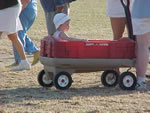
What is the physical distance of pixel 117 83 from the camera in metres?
8.01

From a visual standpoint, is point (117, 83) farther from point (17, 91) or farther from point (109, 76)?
point (17, 91)

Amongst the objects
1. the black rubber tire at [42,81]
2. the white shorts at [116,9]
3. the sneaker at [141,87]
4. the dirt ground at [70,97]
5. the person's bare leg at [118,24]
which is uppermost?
the white shorts at [116,9]

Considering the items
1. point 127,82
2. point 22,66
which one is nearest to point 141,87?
point 127,82

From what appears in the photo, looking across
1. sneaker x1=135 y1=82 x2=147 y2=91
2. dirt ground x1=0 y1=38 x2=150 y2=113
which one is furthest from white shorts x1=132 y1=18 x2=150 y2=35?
dirt ground x1=0 y1=38 x2=150 y2=113

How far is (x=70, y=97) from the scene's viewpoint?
7215mm

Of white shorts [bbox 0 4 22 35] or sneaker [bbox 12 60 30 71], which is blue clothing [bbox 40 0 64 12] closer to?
white shorts [bbox 0 4 22 35]

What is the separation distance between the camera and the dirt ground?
21.4 ft

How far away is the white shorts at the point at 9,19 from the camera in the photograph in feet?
29.4

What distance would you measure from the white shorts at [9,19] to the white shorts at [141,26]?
210cm

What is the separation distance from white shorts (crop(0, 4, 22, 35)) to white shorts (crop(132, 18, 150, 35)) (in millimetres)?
2096

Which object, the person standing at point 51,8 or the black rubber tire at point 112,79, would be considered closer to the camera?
the black rubber tire at point 112,79

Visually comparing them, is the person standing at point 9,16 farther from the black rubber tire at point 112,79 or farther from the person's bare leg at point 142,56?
the person's bare leg at point 142,56

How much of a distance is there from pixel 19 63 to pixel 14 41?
56cm

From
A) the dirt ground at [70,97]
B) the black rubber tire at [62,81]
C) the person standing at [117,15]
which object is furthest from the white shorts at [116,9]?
the black rubber tire at [62,81]
